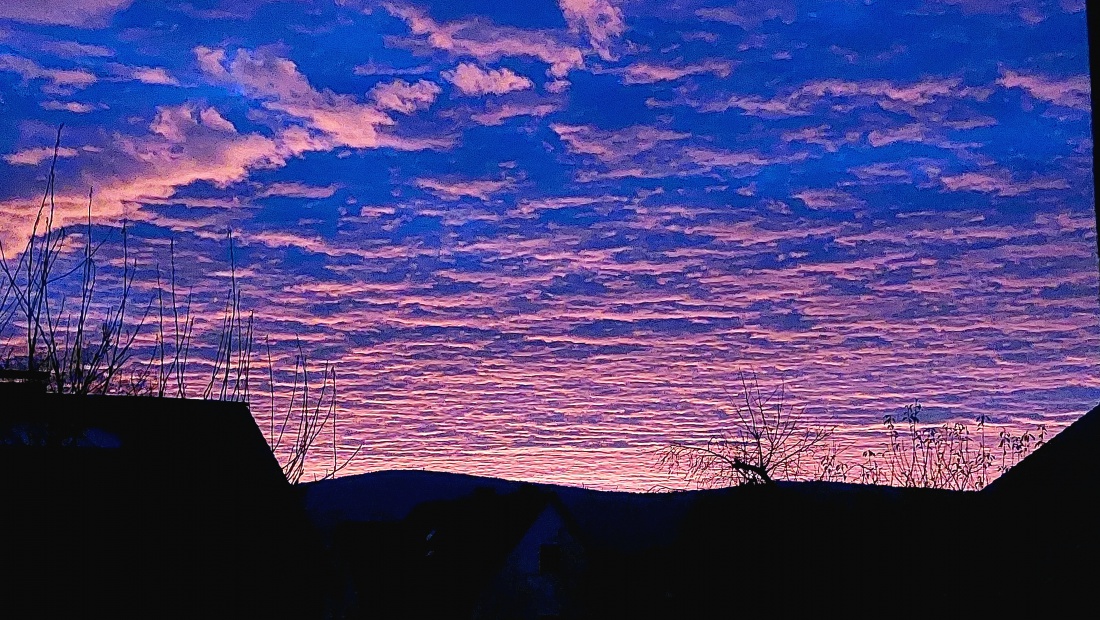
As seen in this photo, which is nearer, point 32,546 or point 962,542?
point 32,546

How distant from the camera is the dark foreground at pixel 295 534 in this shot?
912cm

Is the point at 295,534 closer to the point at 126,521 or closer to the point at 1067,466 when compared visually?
the point at 126,521

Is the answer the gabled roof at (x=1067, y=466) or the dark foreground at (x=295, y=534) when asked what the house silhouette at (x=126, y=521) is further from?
the gabled roof at (x=1067, y=466)

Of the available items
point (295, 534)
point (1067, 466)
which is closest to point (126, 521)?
point (295, 534)

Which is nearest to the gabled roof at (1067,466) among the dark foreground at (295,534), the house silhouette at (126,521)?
the dark foreground at (295,534)

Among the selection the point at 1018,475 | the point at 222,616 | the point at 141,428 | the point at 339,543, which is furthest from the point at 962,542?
the point at 339,543

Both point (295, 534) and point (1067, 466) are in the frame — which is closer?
point (1067, 466)

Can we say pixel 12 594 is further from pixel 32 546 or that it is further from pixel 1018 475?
pixel 1018 475

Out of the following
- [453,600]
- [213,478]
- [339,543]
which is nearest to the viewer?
[213,478]

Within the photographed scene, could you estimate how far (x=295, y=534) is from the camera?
55.3 ft

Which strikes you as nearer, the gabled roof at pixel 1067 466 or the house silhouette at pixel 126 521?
the house silhouette at pixel 126 521

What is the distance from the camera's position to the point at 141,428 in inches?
437

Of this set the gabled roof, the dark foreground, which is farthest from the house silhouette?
the gabled roof

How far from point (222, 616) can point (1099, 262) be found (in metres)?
9.54
